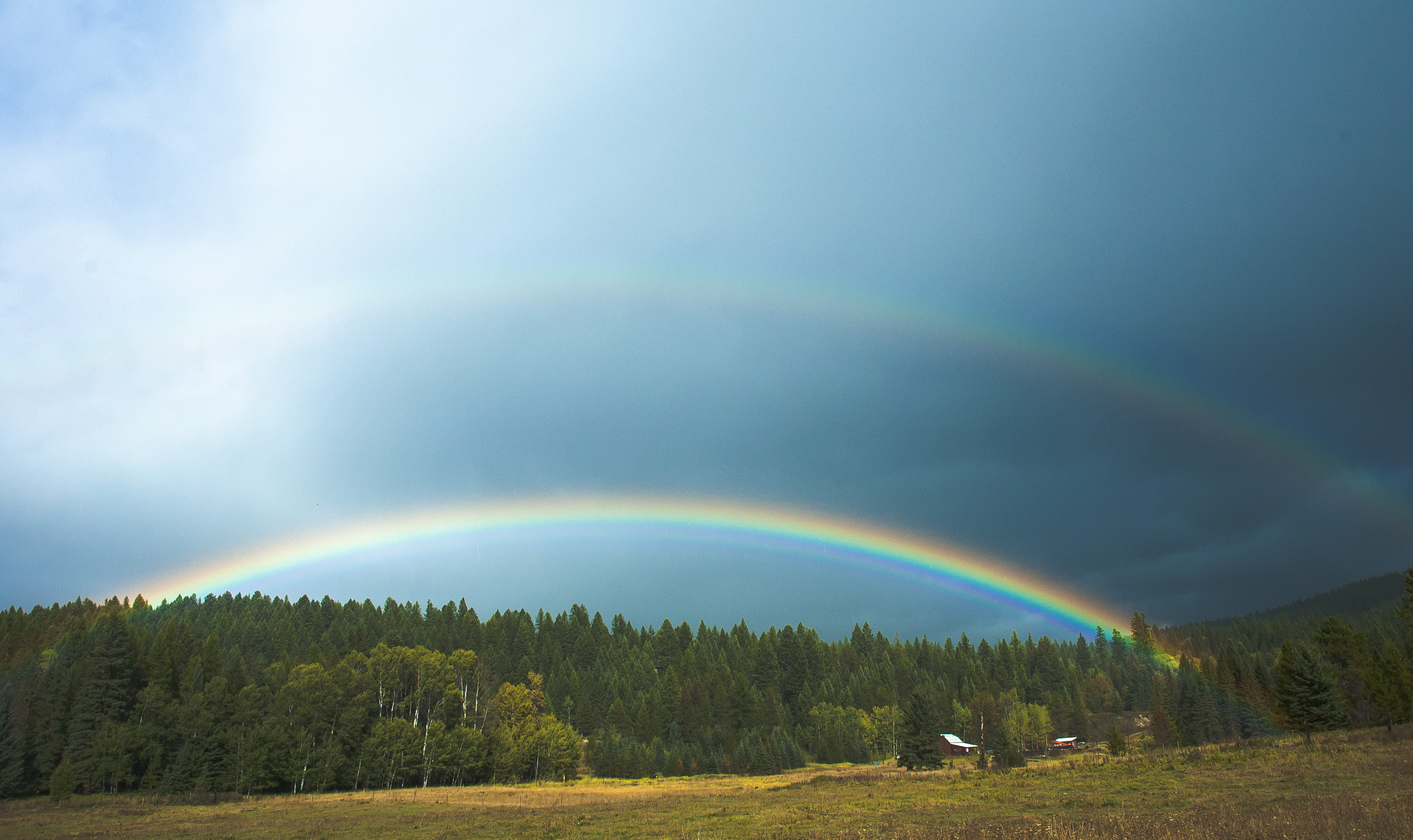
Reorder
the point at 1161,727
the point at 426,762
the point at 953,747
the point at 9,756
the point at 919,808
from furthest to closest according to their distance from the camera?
the point at 953,747 < the point at 1161,727 < the point at 426,762 < the point at 9,756 < the point at 919,808

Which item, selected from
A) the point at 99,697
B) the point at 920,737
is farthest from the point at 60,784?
the point at 920,737

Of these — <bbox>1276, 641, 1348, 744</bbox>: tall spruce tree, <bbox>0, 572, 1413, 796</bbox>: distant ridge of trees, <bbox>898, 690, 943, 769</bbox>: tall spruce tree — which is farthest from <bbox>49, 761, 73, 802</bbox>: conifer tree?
<bbox>1276, 641, 1348, 744</bbox>: tall spruce tree

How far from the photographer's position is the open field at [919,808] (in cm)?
2333

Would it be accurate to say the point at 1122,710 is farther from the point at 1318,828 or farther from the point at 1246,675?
the point at 1318,828

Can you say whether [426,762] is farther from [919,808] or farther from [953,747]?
[953,747]

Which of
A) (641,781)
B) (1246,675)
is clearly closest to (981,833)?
(641,781)

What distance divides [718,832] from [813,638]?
14805 centimetres

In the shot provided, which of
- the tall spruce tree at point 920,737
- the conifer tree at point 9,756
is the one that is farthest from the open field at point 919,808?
the tall spruce tree at point 920,737

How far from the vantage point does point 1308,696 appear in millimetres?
66062

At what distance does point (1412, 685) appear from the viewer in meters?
70.6

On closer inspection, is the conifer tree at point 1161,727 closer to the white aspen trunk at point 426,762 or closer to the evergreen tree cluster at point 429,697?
the evergreen tree cluster at point 429,697

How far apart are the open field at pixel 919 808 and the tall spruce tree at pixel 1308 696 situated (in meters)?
1.99

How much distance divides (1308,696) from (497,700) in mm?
92963

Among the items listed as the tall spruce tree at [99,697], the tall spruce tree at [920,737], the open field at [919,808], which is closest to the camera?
the open field at [919,808]
